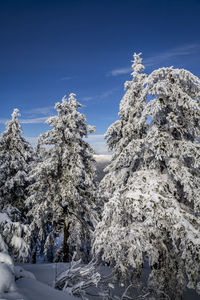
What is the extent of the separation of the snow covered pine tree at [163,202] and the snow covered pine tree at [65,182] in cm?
495

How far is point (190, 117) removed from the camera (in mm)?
8625

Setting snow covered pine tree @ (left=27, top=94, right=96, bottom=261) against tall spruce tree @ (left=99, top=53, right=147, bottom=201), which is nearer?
tall spruce tree @ (left=99, top=53, right=147, bottom=201)

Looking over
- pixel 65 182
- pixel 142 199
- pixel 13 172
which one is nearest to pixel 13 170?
pixel 13 172

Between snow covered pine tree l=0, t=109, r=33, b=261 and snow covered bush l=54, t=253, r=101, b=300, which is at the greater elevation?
snow covered pine tree l=0, t=109, r=33, b=261

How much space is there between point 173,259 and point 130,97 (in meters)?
8.77

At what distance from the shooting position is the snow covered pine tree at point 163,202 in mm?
7129

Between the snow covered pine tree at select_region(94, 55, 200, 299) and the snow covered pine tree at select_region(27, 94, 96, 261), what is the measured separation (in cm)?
495

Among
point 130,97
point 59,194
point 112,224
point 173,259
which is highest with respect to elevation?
point 130,97

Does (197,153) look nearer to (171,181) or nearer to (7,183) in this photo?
(171,181)

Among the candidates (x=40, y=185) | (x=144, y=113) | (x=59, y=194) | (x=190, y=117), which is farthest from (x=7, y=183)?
(x=190, y=117)

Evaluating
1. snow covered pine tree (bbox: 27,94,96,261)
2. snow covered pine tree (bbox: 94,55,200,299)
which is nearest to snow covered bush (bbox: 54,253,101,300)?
snow covered pine tree (bbox: 94,55,200,299)

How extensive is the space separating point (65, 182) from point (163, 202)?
7.24 meters

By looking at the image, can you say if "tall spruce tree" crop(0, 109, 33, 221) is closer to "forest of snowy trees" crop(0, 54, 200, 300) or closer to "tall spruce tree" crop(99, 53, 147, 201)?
"forest of snowy trees" crop(0, 54, 200, 300)

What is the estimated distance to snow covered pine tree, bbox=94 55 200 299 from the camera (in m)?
7.13
